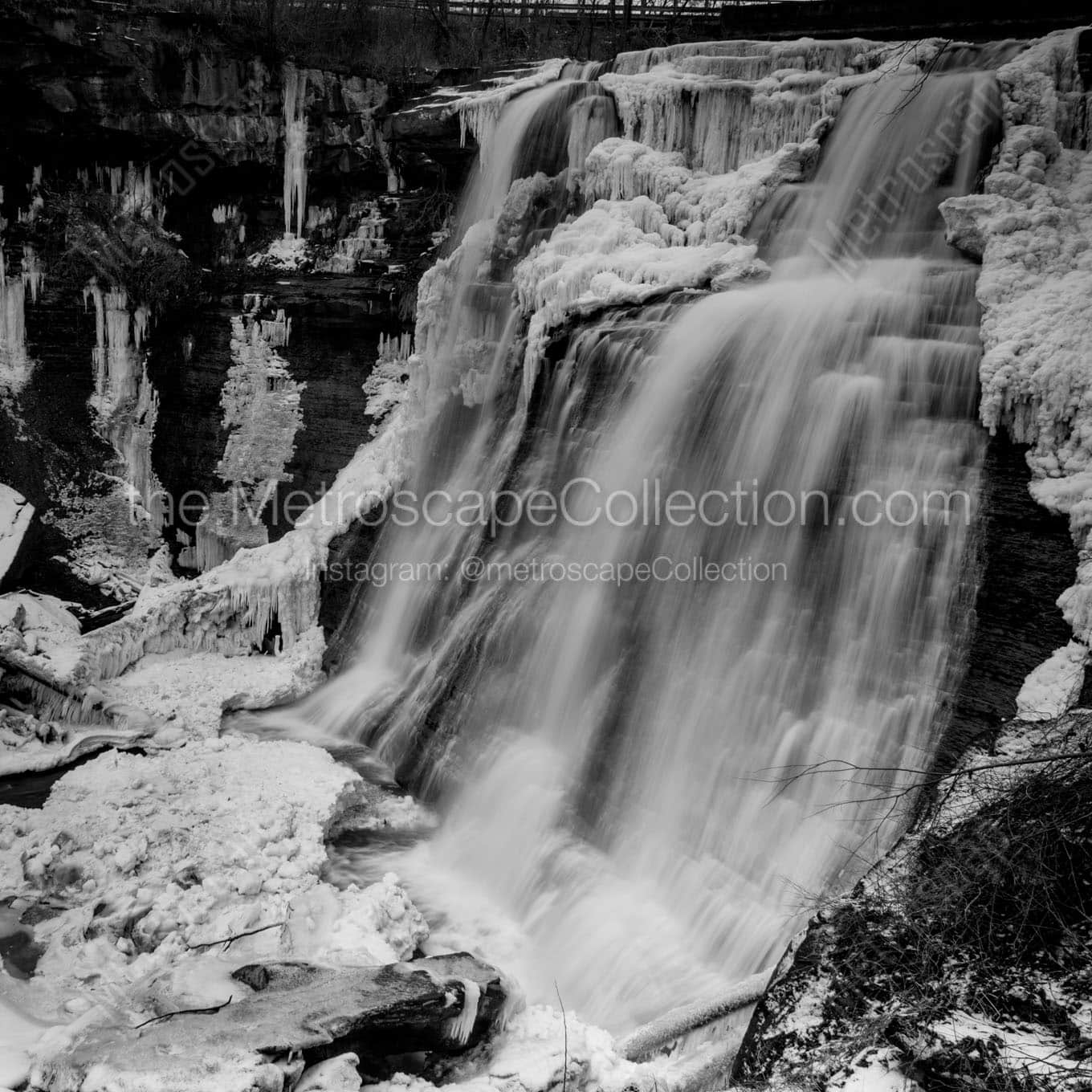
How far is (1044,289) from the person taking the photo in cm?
643

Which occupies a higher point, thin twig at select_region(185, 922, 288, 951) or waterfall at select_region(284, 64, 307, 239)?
waterfall at select_region(284, 64, 307, 239)

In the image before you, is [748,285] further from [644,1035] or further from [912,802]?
[644,1035]

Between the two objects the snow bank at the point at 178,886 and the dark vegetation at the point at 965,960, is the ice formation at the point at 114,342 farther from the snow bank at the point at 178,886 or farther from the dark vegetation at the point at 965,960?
Answer: the dark vegetation at the point at 965,960

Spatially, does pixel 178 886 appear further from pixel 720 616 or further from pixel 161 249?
pixel 161 249

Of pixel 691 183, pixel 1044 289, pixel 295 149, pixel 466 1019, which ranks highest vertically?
pixel 295 149

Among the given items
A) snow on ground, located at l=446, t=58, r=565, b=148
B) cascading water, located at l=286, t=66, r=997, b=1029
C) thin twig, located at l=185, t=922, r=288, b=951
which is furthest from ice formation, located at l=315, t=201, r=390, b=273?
thin twig, located at l=185, t=922, r=288, b=951

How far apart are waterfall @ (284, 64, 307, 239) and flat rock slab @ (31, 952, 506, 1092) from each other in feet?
Result: 34.9

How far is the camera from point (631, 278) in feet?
29.1

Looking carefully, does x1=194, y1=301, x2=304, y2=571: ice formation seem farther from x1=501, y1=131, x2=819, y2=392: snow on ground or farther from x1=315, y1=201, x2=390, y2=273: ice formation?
x1=501, y1=131, x2=819, y2=392: snow on ground

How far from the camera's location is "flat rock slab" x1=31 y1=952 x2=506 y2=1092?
12.3 feet

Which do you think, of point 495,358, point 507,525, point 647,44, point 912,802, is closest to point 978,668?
point 912,802

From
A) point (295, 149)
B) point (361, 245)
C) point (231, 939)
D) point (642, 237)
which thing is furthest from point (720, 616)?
point (295, 149)

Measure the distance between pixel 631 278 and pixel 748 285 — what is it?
1.14 m

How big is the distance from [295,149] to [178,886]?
33.4 feet
